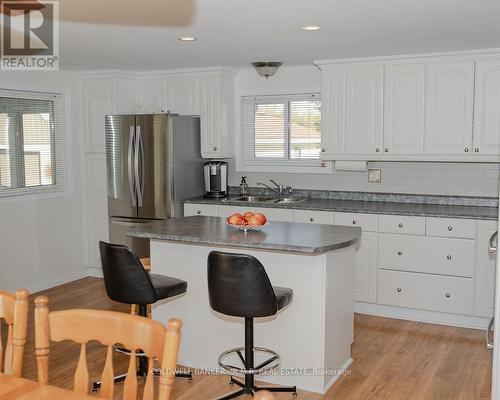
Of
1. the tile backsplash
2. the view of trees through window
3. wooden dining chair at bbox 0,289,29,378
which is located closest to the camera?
wooden dining chair at bbox 0,289,29,378

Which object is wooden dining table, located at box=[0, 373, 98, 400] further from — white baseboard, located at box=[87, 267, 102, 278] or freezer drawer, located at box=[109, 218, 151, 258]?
white baseboard, located at box=[87, 267, 102, 278]

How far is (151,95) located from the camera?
6.18 metres

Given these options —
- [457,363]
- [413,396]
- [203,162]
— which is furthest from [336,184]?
[413,396]

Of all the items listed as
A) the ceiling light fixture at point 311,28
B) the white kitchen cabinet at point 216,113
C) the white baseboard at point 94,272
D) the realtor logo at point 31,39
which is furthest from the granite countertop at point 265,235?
the white baseboard at point 94,272

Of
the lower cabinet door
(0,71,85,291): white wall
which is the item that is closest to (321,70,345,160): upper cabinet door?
the lower cabinet door

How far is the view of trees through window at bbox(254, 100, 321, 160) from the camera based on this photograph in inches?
229

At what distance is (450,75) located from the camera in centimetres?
480

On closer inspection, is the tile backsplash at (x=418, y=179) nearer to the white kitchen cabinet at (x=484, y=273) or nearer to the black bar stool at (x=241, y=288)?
the white kitchen cabinet at (x=484, y=273)

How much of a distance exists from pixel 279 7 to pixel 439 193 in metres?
2.82

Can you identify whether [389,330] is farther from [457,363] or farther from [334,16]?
[334,16]

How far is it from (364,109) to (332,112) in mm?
312

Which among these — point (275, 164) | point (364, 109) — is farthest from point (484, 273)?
point (275, 164)

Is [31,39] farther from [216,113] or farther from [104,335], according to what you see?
[104,335]

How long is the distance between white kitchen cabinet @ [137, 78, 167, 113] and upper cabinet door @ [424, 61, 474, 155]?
277 centimetres
